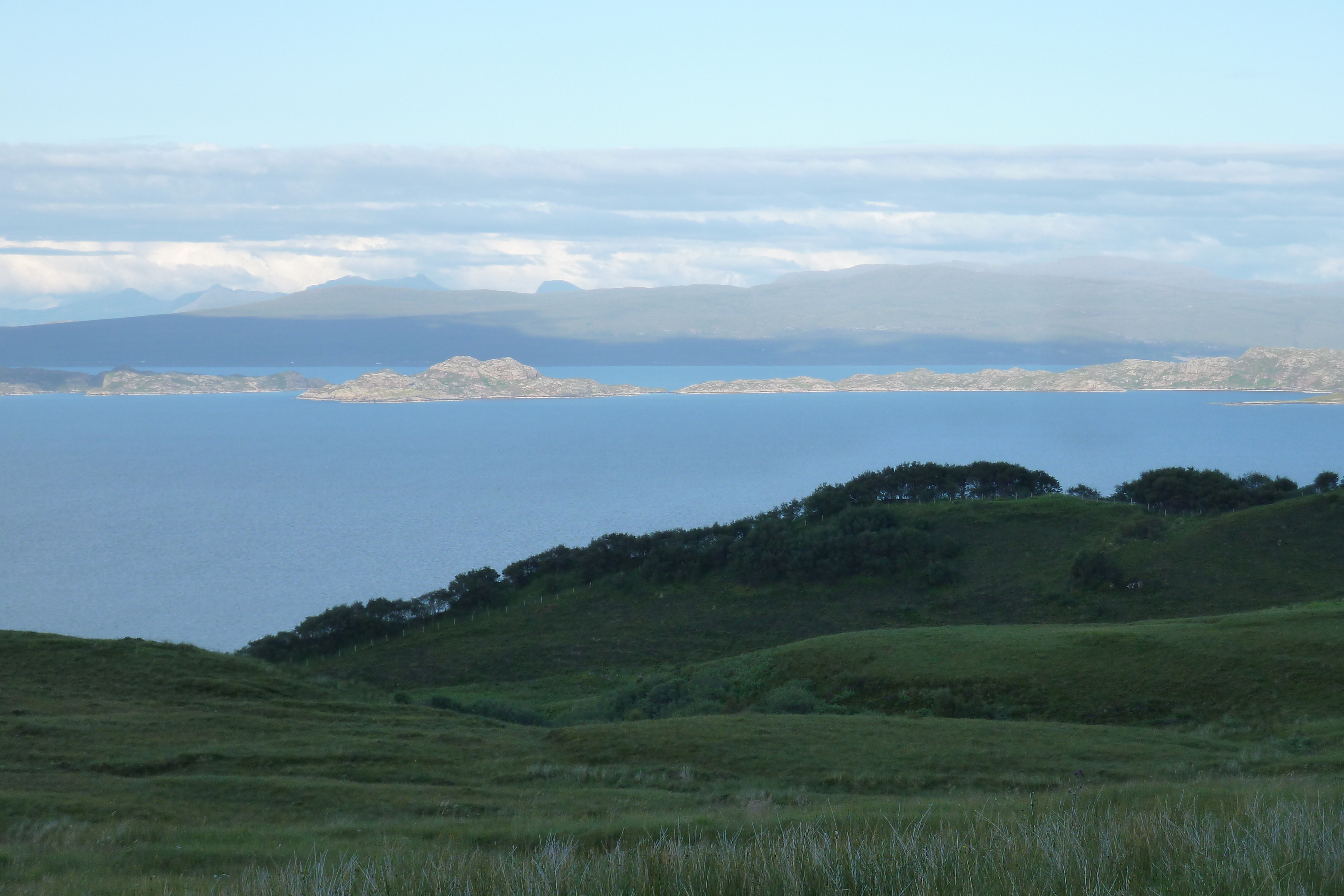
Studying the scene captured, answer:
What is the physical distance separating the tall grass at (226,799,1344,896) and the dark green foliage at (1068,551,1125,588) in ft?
108

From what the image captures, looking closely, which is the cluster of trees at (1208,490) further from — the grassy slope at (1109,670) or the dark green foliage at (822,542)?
the grassy slope at (1109,670)

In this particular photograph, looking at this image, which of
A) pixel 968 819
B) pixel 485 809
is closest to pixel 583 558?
pixel 485 809

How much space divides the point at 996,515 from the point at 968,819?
40209mm

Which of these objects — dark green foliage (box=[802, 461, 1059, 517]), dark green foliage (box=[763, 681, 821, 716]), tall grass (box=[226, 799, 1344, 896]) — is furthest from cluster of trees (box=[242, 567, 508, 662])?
tall grass (box=[226, 799, 1344, 896])

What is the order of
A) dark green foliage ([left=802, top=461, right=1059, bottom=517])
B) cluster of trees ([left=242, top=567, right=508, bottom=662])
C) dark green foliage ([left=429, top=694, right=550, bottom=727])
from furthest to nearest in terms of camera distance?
1. dark green foliage ([left=802, top=461, right=1059, bottom=517])
2. cluster of trees ([left=242, top=567, right=508, bottom=662])
3. dark green foliage ([left=429, top=694, right=550, bottom=727])

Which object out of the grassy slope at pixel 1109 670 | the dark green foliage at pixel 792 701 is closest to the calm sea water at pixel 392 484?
the dark green foliage at pixel 792 701

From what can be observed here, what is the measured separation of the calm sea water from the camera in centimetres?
6300

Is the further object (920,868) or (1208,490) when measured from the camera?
(1208,490)

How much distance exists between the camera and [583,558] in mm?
49500

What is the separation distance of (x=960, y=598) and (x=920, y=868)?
1391 inches

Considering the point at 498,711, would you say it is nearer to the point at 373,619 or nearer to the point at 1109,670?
the point at 1109,670

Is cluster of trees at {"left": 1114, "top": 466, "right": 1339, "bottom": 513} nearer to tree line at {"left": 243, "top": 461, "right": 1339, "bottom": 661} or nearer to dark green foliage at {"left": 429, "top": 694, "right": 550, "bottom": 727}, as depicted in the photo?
tree line at {"left": 243, "top": 461, "right": 1339, "bottom": 661}

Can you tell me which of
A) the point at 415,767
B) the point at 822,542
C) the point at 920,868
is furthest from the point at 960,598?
the point at 920,868

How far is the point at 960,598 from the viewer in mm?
39781
